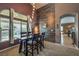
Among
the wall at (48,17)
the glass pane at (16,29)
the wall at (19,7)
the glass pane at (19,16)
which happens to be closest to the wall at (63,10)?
the wall at (48,17)

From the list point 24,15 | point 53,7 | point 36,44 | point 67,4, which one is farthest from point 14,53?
point 67,4

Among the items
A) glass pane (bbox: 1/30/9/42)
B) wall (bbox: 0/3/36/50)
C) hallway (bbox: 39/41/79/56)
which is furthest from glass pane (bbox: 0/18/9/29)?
hallway (bbox: 39/41/79/56)

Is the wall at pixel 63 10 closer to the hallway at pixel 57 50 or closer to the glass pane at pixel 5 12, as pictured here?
the hallway at pixel 57 50

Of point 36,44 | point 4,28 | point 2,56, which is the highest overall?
point 4,28

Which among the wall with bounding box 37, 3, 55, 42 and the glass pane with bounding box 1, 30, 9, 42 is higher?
the wall with bounding box 37, 3, 55, 42

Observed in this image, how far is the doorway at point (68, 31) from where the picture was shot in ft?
7.84

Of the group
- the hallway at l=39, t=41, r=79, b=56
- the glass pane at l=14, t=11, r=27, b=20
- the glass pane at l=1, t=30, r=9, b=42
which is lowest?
the hallway at l=39, t=41, r=79, b=56

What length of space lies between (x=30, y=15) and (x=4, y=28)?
0.59 meters

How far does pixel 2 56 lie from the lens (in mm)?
2395

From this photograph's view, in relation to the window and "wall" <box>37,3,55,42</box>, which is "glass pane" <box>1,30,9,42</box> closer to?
the window

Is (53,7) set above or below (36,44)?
above

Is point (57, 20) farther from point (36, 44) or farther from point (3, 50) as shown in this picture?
point (3, 50)

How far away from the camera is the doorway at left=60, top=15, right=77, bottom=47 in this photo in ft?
7.84

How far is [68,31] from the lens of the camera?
7.96ft
